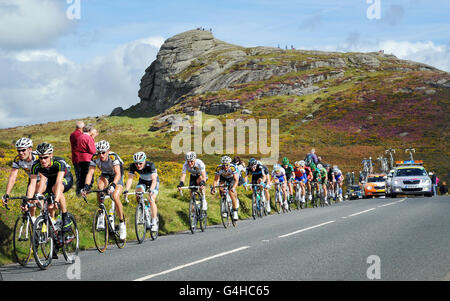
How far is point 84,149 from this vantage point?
13.5 meters

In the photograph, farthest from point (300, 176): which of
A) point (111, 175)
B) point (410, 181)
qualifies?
point (111, 175)

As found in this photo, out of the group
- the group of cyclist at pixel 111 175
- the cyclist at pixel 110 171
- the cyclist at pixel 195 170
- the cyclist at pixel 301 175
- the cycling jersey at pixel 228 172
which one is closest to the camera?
the group of cyclist at pixel 111 175

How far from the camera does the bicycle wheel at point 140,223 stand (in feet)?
39.1

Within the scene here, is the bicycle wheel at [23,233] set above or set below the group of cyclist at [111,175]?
below

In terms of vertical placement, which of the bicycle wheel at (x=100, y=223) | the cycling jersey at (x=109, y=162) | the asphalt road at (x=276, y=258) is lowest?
the asphalt road at (x=276, y=258)

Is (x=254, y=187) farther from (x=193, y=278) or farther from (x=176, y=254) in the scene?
(x=193, y=278)

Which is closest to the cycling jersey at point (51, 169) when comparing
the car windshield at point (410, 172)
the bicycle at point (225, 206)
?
the bicycle at point (225, 206)

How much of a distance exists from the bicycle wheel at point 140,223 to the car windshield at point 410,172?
73.8ft

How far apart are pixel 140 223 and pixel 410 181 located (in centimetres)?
2211

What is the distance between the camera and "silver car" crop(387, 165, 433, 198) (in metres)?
Result: 30.3

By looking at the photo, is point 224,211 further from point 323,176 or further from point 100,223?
point 323,176

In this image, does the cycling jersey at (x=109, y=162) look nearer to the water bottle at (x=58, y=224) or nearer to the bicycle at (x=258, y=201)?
the water bottle at (x=58, y=224)

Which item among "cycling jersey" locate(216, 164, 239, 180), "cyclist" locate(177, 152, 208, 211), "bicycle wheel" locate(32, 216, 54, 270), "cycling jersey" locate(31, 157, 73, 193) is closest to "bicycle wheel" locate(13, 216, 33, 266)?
"bicycle wheel" locate(32, 216, 54, 270)
